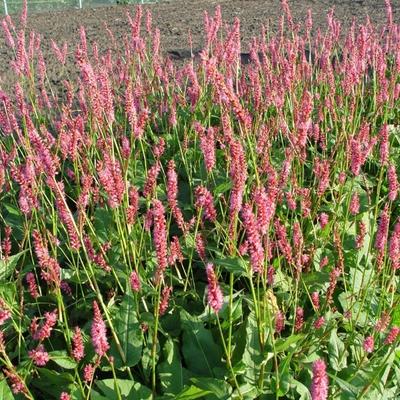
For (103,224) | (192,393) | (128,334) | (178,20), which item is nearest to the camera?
(192,393)

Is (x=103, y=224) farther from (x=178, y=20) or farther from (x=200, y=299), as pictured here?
(x=178, y=20)

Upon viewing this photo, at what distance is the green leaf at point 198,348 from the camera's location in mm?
2102

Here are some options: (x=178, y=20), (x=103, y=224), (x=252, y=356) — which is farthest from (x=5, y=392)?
(x=178, y=20)

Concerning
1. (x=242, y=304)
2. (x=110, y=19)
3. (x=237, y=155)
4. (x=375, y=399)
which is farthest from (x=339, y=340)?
(x=110, y=19)

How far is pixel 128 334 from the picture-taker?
2121 mm

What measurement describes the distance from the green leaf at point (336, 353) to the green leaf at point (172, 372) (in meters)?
0.49

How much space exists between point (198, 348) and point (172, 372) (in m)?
0.14

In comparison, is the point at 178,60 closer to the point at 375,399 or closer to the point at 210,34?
the point at 210,34

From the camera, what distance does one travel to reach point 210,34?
3.41m

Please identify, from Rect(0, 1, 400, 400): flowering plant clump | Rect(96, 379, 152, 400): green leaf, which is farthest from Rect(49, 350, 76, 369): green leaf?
Rect(96, 379, 152, 400): green leaf

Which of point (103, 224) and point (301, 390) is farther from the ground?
point (103, 224)

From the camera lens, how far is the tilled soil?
25.8 ft

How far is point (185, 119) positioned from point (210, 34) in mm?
662

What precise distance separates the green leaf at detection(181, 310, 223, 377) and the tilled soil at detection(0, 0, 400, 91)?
179 inches
